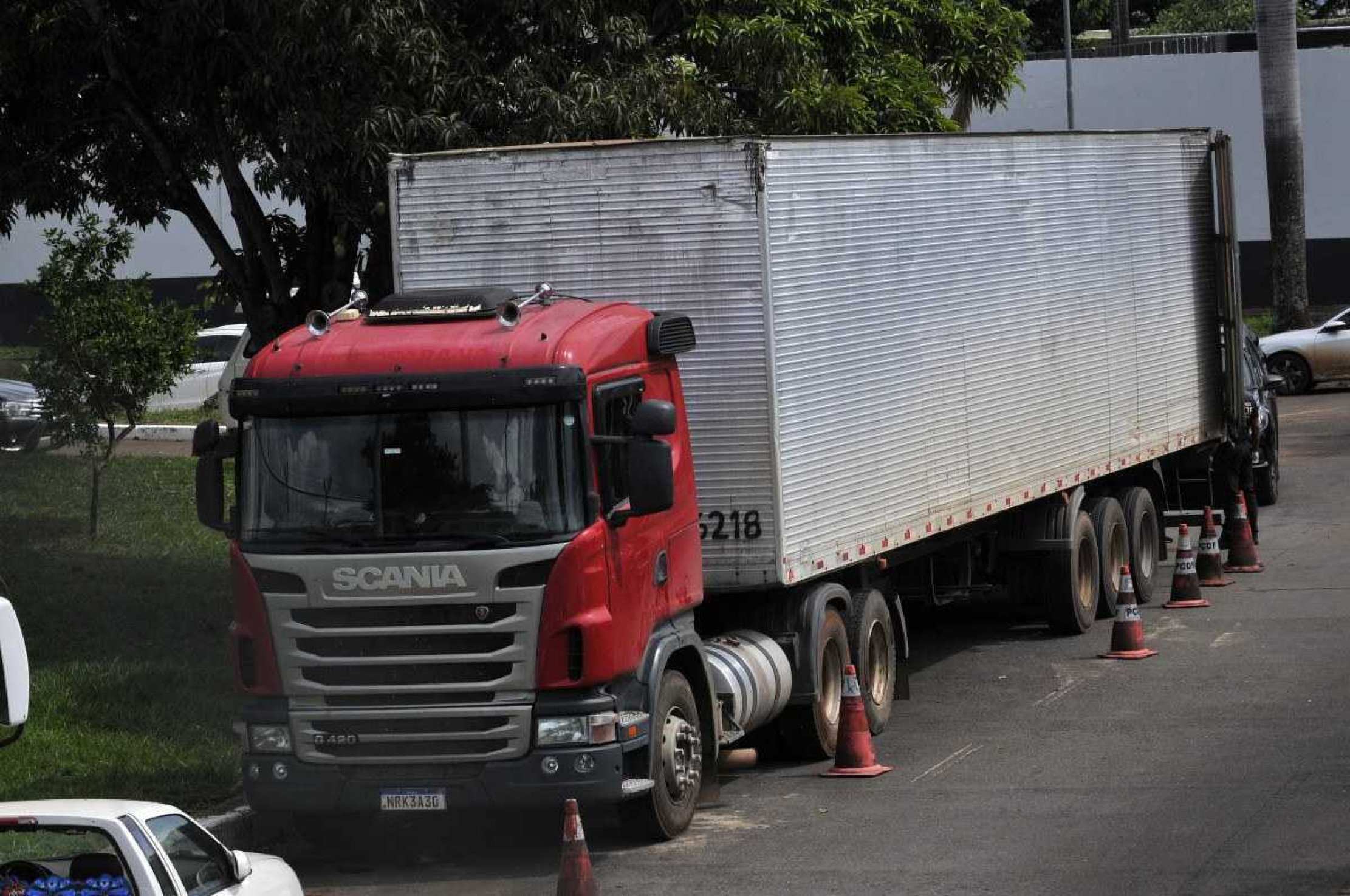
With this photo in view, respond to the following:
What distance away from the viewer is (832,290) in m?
12.6

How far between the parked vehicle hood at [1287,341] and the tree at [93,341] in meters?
21.5

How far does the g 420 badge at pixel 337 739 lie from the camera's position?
10.3 metres

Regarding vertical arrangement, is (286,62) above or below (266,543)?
above

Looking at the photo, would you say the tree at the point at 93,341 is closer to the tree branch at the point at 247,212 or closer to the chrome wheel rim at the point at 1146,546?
the tree branch at the point at 247,212

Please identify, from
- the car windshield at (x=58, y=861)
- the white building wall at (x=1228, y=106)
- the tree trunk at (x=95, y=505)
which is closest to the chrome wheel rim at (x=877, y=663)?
the car windshield at (x=58, y=861)

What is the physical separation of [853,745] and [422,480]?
11.5 feet

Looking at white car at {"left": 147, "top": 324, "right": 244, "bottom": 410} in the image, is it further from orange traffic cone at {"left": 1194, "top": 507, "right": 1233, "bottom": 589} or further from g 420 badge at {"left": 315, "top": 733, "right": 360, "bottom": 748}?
g 420 badge at {"left": 315, "top": 733, "right": 360, "bottom": 748}

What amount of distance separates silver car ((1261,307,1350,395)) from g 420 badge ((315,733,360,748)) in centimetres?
2804

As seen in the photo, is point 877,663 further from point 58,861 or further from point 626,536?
point 58,861

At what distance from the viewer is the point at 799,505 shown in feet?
39.7

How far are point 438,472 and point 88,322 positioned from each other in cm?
1093

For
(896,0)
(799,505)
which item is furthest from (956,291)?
(896,0)

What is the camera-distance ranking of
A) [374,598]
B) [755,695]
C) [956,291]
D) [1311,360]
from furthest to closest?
[1311,360]
[956,291]
[755,695]
[374,598]

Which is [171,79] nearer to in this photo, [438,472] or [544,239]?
[544,239]
